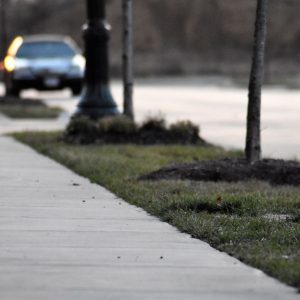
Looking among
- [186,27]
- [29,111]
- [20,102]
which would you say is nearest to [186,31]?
[186,27]

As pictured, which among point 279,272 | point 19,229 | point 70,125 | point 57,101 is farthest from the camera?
point 57,101

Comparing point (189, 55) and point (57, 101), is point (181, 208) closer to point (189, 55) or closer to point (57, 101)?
point (57, 101)

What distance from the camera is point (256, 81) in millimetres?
12109

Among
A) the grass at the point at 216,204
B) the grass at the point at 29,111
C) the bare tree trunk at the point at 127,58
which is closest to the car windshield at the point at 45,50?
the grass at the point at 29,111

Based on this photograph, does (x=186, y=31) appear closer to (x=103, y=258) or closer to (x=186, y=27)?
(x=186, y=27)

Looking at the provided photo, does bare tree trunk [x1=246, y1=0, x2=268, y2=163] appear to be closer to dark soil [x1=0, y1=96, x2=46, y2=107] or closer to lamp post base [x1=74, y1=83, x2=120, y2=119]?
lamp post base [x1=74, y1=83, x2=120, y2=119]

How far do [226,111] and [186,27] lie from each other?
189 feet

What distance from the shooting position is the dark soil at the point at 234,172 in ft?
39.2

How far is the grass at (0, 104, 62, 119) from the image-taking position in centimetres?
2345

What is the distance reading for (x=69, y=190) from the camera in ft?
37.2

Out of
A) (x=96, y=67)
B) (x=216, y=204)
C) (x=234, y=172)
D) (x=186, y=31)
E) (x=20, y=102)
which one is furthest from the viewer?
(x=186, y=31)

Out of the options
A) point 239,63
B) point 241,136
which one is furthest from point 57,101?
point 239,63

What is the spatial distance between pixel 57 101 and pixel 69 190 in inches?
807

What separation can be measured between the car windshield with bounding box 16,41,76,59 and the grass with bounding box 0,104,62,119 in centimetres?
546
